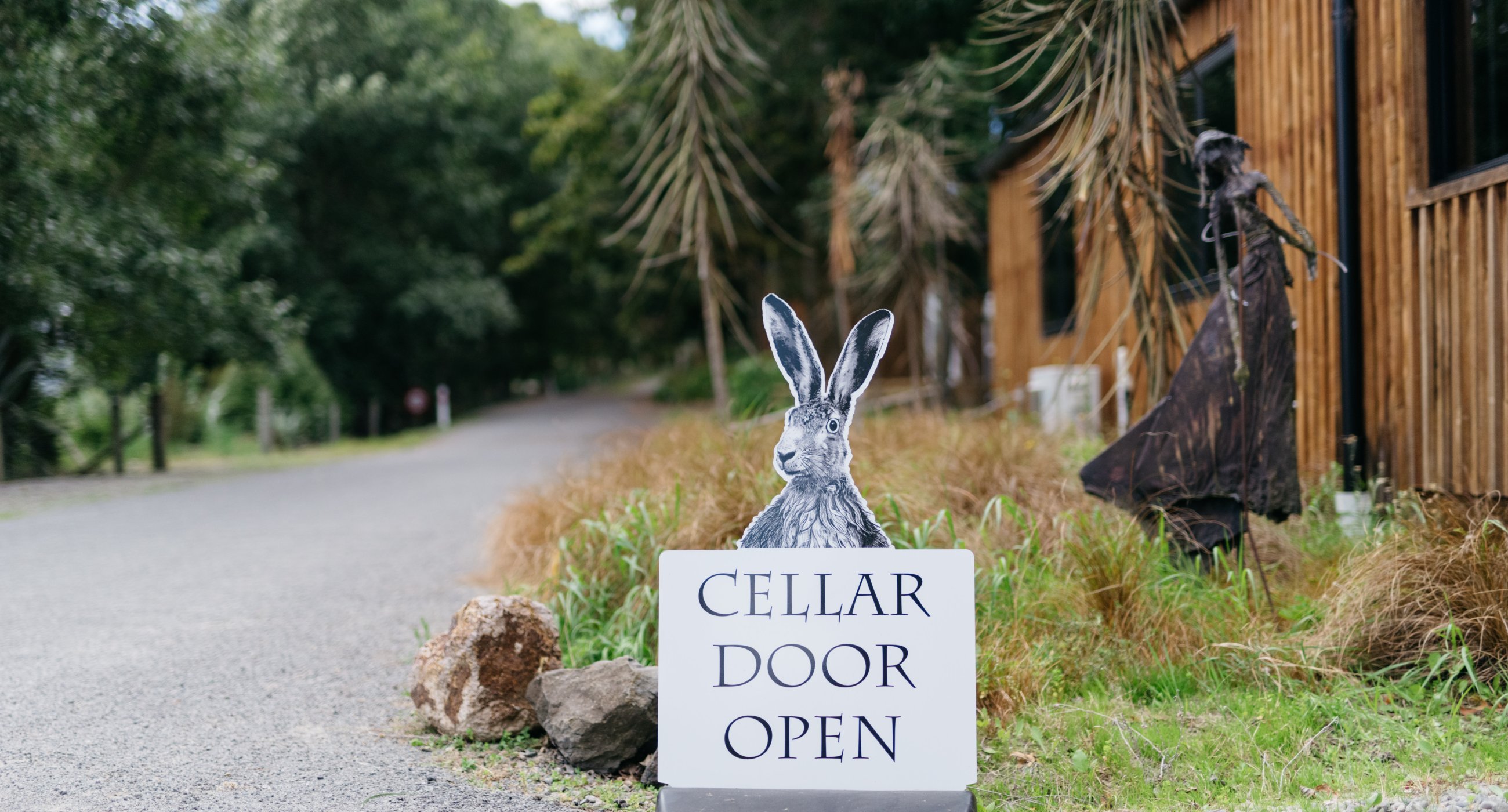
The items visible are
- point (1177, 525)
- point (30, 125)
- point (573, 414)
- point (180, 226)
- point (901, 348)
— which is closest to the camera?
point (1177, 525)

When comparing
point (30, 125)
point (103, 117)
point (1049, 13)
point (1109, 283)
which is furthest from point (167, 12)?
point (1109, 283)

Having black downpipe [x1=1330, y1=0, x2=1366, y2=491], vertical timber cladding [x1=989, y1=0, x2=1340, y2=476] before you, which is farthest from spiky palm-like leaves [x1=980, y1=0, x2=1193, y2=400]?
black downpipe [x1=1330, y1=0, x2=1366, y2=491]

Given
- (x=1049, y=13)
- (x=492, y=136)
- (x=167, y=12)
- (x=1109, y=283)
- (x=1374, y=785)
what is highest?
(x=492, y=136)

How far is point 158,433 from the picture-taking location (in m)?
14.8

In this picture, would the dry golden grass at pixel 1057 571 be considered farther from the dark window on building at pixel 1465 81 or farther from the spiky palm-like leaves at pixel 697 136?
the dark window on building at pixel 1465 81

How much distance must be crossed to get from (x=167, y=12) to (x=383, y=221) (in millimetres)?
13522

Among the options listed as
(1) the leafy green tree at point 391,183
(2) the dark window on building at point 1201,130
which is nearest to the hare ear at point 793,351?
(2) the dark window on building at point 1201,130

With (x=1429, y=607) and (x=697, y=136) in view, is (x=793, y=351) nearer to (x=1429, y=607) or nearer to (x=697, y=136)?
(x=1429, y=607)

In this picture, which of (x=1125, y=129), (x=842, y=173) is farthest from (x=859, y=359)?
(x=842, y=173)

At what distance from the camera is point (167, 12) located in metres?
12.7

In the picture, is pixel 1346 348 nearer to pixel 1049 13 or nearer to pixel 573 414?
pixel 1049 13

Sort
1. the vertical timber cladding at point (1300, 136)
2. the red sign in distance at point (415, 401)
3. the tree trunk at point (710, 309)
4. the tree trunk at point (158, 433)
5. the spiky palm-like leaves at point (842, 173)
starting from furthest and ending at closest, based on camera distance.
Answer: the red sign in distance at point (415, 401), the tree trunk at point (158, 433), the spiky palm-like leaves at point (842, 173), the tree trunk at point (710, 309), the vertical timber cladding at point (1300, 136)

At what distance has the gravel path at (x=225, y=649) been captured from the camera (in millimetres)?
3334

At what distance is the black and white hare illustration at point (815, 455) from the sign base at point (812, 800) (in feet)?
2.26
